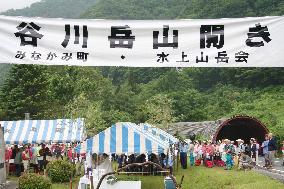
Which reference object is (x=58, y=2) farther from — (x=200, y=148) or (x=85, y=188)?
(x=85, y=188)

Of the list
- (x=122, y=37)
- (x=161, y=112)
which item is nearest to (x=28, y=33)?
(x=122, y=37)

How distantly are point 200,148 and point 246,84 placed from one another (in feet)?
188

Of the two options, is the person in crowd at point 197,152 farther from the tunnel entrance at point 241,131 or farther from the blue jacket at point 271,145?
the blue jacket at point 271,145

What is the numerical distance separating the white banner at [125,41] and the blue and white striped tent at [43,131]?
77.7 ft

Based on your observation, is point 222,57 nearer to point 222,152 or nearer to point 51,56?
point 51,56

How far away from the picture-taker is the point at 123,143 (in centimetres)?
1903

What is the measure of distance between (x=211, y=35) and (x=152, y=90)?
84.8m

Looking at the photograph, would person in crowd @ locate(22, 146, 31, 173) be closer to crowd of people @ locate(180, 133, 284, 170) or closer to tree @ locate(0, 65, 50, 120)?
crowd of people @ locate(180, 133, 284, 170)

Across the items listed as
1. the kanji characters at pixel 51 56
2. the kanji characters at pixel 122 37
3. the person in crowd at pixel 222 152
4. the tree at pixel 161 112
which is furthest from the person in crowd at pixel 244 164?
the tree at pixel 161 112

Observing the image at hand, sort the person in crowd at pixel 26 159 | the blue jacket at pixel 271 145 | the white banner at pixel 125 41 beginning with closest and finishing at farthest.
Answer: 1. the white banner at pixel 125 41
2. the blue jacket at pixel 271 145
3. the person in crowd at pixel 26 159

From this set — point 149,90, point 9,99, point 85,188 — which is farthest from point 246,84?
point 85,188

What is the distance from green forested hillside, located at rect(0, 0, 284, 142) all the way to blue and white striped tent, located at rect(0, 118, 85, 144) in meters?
15.1

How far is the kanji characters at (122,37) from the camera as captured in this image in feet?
22.8

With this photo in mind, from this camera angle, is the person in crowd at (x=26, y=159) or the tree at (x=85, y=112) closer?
the person in crowd at (x=26, y=159)
